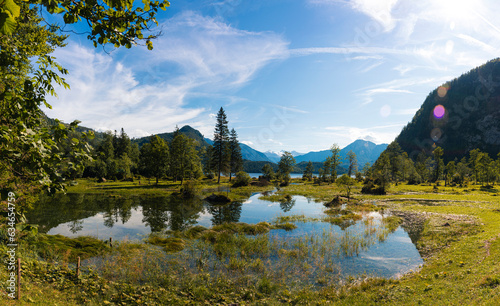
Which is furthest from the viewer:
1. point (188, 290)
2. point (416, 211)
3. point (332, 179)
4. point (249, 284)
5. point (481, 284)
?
point (332, 179)

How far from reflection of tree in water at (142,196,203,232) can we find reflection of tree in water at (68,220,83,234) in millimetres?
6723

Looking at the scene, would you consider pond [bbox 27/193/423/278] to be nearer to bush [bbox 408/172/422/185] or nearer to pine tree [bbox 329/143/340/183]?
pine tree [bbox 329/143/340/183]

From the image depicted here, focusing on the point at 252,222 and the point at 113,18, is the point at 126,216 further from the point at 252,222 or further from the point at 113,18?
the point at 113,18

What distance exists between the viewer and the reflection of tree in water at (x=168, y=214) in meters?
26.4

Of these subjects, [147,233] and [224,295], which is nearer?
[224,295]

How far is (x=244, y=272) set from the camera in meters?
14.6

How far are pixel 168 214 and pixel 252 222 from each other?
42.4 ft

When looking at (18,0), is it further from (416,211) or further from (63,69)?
(416,211)

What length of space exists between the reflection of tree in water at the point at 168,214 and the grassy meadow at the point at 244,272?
3.89 meters

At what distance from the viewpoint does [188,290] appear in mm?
12039

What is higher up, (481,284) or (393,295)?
(481,284)

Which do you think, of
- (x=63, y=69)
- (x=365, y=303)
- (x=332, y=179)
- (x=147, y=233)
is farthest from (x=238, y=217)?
(x=332, y=179)

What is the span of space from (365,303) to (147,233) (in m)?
21.0

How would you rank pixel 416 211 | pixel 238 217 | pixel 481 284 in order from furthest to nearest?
pixel 416 211 → pixel 238 217 → pixel 481 284
